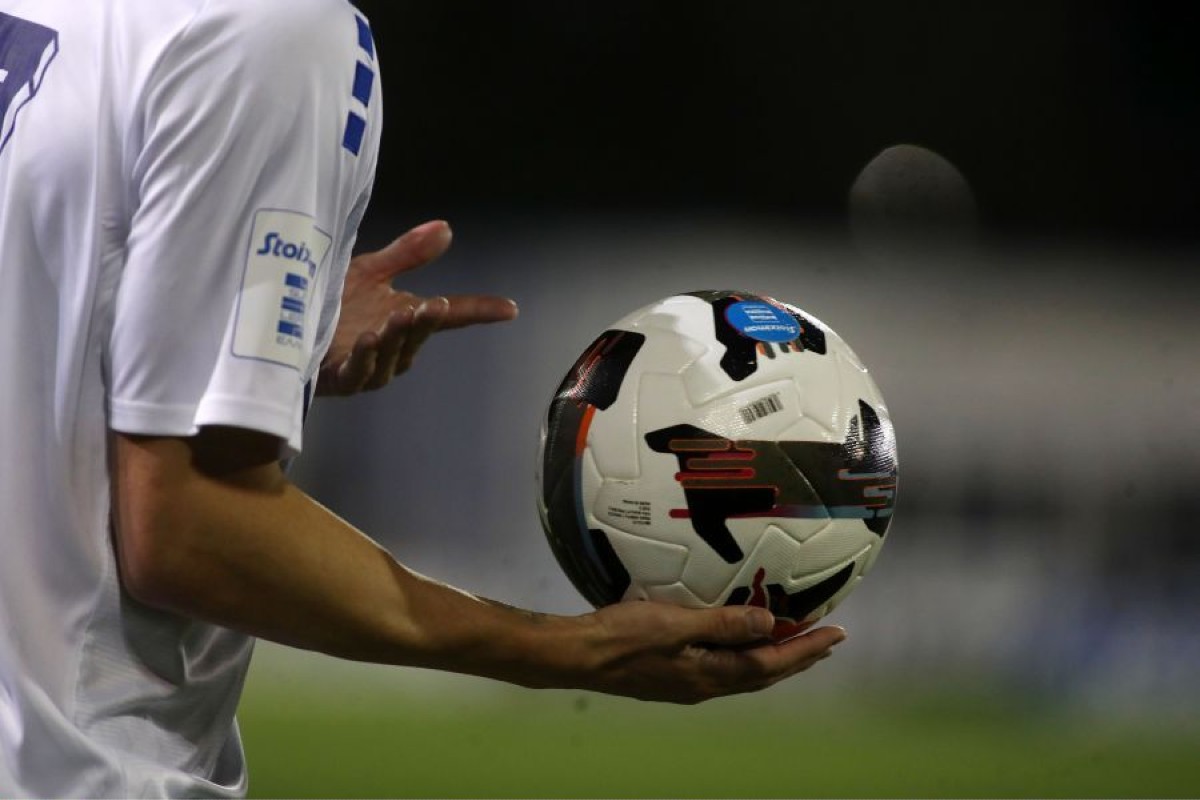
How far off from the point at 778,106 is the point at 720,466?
4.90 metres

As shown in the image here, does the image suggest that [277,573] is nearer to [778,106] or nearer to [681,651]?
[681,651]

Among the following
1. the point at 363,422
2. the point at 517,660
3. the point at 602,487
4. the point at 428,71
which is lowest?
the point at 363,422

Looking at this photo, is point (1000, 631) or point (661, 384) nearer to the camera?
point (661, 384)

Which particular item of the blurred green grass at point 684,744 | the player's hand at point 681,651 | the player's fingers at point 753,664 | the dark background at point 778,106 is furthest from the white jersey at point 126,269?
the dark background at point 778,106

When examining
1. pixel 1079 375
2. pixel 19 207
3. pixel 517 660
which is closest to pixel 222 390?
pixel 19 207

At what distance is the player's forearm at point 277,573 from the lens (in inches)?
42.6

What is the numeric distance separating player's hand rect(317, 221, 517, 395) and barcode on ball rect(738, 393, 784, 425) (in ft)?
1.16

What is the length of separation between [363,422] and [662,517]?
13.9 ft

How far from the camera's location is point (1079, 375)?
19.1ft

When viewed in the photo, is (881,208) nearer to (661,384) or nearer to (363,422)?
(363,422)

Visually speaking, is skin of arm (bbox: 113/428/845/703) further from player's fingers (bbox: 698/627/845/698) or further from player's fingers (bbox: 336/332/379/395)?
player's fingers (bbox: 336/332/379/395)

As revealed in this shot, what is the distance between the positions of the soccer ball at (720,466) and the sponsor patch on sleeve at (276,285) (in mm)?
596

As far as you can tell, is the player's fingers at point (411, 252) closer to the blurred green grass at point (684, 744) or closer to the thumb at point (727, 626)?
the thumb at point (727, 626)

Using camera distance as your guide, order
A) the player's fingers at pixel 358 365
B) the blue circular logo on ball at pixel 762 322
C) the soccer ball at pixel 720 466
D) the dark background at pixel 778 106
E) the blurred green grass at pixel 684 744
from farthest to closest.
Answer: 1. the dark background at pixel 778 106
2. the blurred green grass at pixel 684 744
3. the player's fingers at pixel 358 365
4. the blue circular logo on ball at pixel 762 322
5. the soccer ball at pixel 720 466
